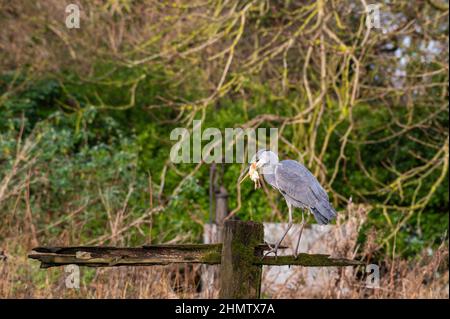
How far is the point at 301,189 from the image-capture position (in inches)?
136

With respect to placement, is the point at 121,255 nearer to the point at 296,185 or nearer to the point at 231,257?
the point at 231,257

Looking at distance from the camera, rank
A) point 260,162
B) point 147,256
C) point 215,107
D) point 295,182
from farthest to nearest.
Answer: point 215,107, point 147,256, point 295,182, point 260,162

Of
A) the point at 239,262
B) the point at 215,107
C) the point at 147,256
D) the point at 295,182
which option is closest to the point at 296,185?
the point at 295,182

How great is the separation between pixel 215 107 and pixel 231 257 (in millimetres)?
7623

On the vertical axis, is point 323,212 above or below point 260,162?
below

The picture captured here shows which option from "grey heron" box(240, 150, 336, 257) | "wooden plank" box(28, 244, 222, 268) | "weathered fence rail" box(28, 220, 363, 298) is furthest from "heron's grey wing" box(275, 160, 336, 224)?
"wooden plank" box(28, 244, 222, 268)

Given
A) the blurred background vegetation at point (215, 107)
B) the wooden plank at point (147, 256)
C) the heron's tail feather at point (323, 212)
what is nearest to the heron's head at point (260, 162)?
the heron's tail feather at point (323, 212)

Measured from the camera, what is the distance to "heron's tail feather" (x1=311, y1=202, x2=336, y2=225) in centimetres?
353

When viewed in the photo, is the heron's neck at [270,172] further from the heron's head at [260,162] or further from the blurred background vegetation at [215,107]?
the blurred background vegetation at [215,107]

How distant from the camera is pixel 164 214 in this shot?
929cm

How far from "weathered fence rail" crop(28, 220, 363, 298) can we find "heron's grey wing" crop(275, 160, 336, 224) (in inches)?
8.6
